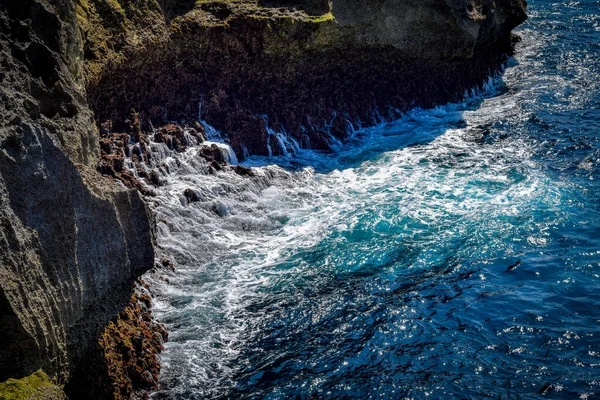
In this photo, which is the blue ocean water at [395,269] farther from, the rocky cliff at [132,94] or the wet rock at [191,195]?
the rocky cliff at [132,94]

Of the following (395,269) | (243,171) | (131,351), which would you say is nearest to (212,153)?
(243,171)

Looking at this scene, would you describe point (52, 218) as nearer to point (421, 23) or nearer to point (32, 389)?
point (32, 389)

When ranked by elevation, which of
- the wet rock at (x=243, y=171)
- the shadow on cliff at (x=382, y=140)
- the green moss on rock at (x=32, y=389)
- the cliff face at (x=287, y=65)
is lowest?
the shadow on cliff at (x=382, y=140)

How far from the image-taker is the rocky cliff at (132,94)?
727cm

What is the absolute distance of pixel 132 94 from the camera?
1731 cm

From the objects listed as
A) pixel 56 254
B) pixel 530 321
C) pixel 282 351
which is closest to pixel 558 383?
pixel 530 321

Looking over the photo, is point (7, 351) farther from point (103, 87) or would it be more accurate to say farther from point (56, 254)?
point (103, 87)

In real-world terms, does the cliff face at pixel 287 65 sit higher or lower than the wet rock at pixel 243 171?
higher

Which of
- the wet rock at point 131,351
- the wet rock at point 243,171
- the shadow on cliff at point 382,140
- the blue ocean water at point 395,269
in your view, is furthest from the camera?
the shadow on cliff at point 382,140

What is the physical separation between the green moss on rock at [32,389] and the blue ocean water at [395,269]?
267cm

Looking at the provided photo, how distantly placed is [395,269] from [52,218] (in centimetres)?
809

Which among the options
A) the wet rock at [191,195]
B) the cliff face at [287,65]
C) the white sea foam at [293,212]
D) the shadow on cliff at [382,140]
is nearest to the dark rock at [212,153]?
the white sea foam at [293,212]

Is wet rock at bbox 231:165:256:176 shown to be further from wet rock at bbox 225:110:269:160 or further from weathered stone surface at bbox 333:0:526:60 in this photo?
weathered stone surface at bbox 333:0:526:60

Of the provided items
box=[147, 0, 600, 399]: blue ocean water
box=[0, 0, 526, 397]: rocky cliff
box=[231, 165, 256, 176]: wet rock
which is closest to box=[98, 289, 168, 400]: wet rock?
box=[0, 0, 526, 397]: rocky cliff
